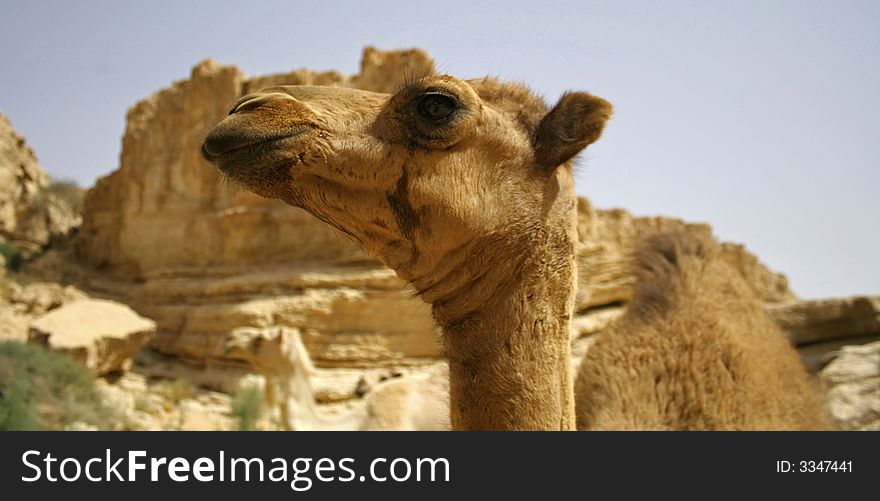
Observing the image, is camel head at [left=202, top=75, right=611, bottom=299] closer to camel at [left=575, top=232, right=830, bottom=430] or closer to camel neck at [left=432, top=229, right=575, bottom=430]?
camel neck at [left=432, top=229, right=575, bottom=430]

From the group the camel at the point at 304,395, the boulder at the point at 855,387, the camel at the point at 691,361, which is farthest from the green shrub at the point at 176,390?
the boulder at the point at 855,387

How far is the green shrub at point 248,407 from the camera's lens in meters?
11.1

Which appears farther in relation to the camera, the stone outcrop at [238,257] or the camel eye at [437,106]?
the stone outcrop at [238,257]

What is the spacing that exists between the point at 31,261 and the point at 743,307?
66.9 ft

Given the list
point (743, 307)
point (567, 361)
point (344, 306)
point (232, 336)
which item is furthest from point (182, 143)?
point (567, 361)

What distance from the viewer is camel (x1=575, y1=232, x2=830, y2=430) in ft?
12.0

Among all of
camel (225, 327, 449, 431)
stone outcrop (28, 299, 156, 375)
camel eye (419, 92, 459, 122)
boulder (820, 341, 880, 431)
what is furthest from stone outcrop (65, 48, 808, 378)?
camel eye (419, 92, 459, 122)

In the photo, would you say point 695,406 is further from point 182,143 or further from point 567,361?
point 182,143

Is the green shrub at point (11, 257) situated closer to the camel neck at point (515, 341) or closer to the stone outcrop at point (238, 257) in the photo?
the stone outcrop at point (238, 257)

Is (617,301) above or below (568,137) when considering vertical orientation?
above

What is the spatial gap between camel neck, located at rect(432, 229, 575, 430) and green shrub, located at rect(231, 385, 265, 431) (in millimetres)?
9365

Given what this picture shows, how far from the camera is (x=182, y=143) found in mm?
18359

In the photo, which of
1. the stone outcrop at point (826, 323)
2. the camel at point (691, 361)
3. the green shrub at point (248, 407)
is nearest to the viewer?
the camel at point (691, 361)
